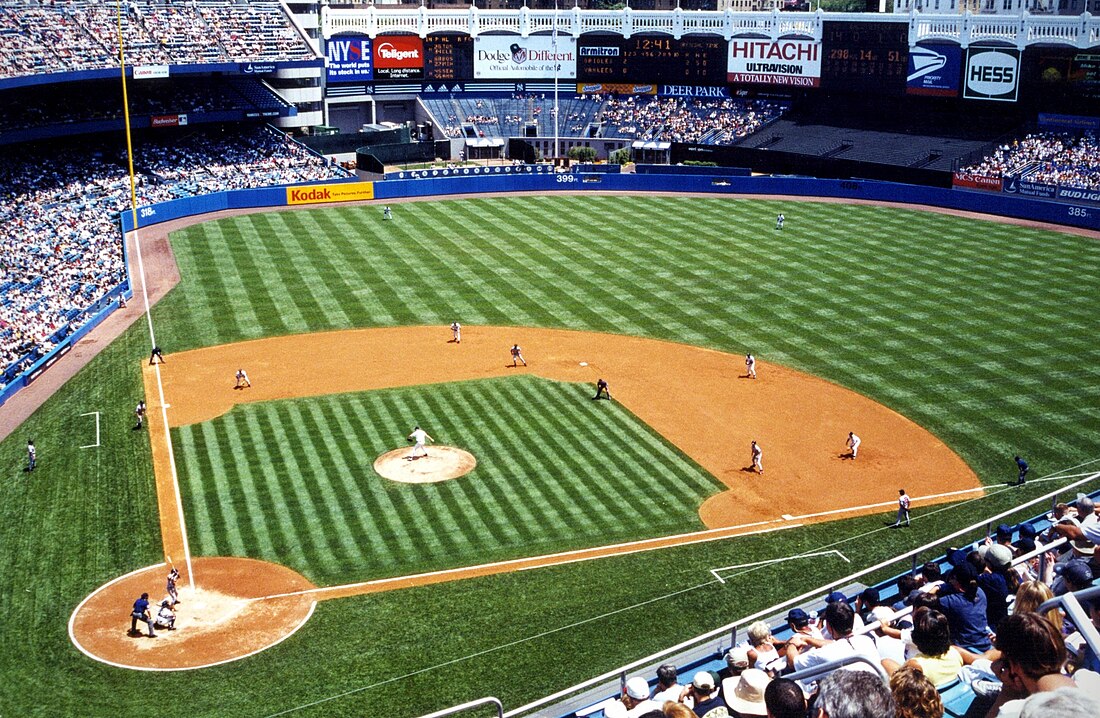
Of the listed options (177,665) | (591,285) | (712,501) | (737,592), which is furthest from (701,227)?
(177,665)

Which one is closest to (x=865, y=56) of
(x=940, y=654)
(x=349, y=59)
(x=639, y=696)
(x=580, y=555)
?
(x=349, y=59)

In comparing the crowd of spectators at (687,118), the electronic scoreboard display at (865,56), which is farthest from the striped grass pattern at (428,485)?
the crowd of spectators at (687,118)

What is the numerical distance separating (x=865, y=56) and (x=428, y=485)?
6739 cm

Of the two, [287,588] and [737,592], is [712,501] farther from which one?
[287,588]

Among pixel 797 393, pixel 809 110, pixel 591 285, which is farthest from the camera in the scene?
pixel 809 110

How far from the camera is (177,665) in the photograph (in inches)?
916

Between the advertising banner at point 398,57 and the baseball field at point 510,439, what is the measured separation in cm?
3851

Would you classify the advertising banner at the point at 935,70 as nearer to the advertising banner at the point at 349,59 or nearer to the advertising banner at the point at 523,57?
the advertising banner at the point at 523,57

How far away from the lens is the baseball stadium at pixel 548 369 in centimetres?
2216

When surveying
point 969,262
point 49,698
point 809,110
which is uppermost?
point 809,110

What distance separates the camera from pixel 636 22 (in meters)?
98.6

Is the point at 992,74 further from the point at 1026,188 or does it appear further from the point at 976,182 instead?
the point at 1026,188

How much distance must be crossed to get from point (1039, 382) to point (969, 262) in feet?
65.1

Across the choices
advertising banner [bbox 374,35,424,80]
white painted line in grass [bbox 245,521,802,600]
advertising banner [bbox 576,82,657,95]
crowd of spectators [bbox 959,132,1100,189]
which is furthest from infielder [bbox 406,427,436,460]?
advertising banner [bbox 576,82,657,95]
